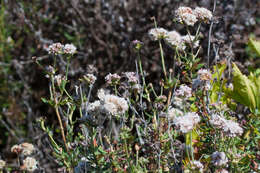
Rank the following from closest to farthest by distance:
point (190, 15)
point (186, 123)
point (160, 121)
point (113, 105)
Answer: point (186, 123)
point (113, 105)
point (190, 15)
point (160, 121)

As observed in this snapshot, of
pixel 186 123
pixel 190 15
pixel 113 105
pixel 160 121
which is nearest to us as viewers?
pixel 186 123

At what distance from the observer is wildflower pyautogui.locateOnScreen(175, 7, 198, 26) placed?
1.26m

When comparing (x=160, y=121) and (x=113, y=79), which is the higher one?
(x=113, y=79)

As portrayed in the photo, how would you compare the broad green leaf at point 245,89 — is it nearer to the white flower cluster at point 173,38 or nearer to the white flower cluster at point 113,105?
the white flower cluster at point 173,38

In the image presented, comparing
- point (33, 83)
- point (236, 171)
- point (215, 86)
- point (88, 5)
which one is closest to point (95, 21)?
point (88, 5)

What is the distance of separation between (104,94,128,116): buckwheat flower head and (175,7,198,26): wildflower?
399 millimetres

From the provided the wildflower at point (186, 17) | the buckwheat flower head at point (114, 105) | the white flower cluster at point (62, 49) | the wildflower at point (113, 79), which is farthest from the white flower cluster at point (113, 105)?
the wildflower at point (186, 17)

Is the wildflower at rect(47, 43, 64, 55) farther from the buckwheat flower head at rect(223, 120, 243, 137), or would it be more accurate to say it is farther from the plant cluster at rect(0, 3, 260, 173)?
the buckwheat flower head at rect(223, 120, 243, 137)

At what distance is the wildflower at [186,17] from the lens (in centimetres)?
126

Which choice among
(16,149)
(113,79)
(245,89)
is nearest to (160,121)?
(113,79)

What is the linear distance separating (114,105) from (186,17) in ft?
1.45

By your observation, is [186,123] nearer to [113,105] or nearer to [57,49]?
[113,105]

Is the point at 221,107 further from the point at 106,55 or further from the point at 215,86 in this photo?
the point at 106,55

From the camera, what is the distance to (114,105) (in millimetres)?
1114
